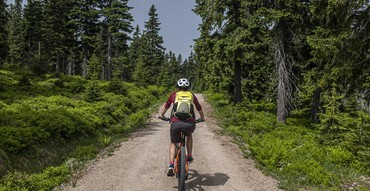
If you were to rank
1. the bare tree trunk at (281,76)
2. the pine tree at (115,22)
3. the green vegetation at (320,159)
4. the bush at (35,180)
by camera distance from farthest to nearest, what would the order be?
the pine tree at (115,22)
the bare tree trunk at (281,76)
the green vegetation at (320,159)
the bush at (35,180)

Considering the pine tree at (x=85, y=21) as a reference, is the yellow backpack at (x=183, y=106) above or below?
below

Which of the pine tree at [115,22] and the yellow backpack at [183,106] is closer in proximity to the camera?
the yellow backpack at [183,106]

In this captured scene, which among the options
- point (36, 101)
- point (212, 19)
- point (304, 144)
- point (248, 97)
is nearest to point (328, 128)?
point (304, 144)

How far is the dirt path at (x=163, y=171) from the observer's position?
22.2 feet

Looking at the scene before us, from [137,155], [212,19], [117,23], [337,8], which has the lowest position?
[137,155]

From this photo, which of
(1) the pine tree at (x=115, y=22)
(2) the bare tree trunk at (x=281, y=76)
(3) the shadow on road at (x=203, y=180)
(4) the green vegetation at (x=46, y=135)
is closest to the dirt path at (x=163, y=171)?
(3) the shadow on road at (x=203, y=180)

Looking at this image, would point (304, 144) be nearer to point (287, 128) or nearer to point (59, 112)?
point (287, 128)

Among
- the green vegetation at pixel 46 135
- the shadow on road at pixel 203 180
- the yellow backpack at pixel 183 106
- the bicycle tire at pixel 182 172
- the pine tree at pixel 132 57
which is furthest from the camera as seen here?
the pine tree at pixel 132 57

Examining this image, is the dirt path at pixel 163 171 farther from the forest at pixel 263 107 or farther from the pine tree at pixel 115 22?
the pine tree at pixel 115 22

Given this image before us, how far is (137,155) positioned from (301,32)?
13.7 m

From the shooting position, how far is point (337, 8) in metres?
10.4

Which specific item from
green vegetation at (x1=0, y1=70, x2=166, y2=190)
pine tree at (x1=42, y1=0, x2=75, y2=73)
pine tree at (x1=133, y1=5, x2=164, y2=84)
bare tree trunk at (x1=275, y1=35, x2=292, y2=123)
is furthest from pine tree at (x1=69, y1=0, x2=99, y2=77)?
bare tree trunk at (x1=275, y1=35, x2=292, y2=123)

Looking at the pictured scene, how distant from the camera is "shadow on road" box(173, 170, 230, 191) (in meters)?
6.62

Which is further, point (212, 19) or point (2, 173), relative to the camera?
point (212, 19)
